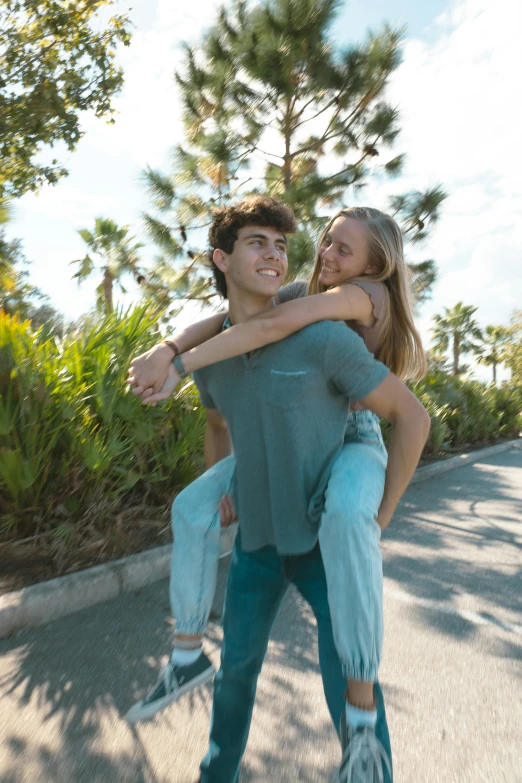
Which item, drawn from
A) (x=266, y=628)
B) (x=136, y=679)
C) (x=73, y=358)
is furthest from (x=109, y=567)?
(x=266, y=628)

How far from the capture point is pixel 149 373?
83.7 inches

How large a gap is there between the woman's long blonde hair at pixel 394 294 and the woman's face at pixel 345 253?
26 mm

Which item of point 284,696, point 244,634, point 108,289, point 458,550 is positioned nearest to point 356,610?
point 244,634

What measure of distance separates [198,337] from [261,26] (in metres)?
13.0

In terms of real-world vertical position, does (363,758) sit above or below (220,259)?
below

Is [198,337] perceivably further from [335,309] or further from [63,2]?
[63,2]

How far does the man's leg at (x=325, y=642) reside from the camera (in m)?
1.81

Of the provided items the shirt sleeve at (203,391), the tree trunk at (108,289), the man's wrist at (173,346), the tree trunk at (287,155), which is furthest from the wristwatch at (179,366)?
the tree trunk at (287,155)

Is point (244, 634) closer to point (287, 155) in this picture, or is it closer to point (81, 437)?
point (81, 437)

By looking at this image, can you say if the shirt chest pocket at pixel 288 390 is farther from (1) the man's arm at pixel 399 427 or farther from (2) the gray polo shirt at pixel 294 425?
(1) the man's arm at pixel 399 427

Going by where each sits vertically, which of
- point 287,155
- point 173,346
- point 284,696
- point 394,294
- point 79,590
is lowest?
point 284,696

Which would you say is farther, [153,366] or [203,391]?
[203,391]

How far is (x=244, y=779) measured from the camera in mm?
2416

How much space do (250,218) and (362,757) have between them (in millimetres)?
1686
